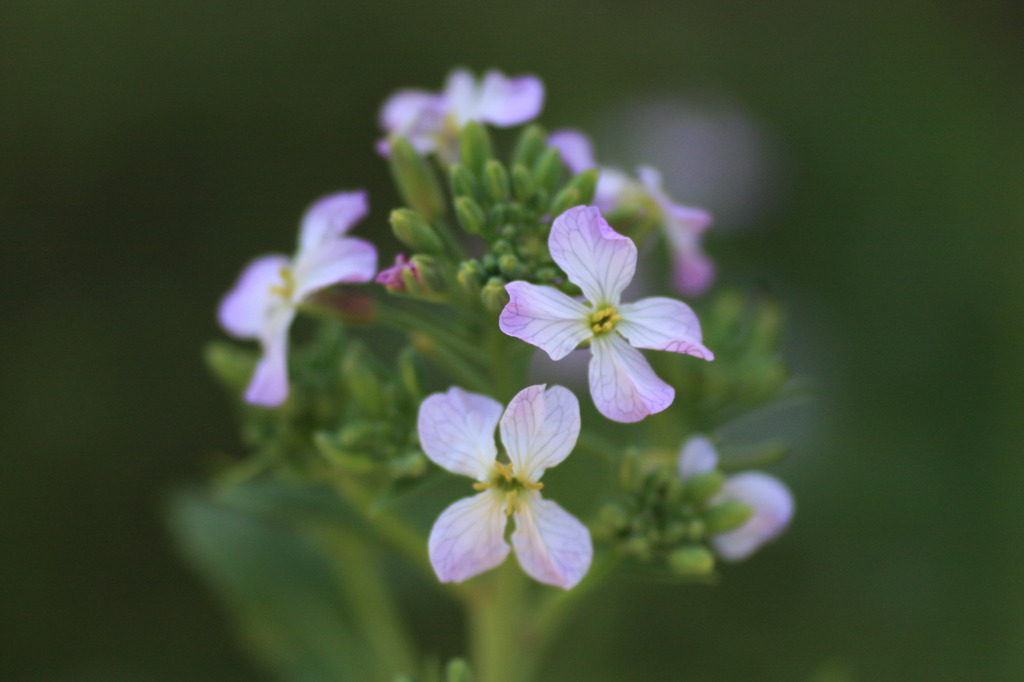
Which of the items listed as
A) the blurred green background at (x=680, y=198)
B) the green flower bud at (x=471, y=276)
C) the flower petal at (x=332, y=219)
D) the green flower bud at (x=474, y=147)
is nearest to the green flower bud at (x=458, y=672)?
the green flower bud at (x=471, y=276)

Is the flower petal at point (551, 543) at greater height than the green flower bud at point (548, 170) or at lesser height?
lesser

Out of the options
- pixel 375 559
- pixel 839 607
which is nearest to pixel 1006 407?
pixel 839 607

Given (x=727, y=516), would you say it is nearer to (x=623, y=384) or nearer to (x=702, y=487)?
(x=702, y=487)

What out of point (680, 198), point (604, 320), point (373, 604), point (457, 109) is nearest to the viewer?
point (604, 320)

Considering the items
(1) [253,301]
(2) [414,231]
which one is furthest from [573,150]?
(1) [253,301]

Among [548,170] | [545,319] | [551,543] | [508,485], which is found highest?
[548,170]

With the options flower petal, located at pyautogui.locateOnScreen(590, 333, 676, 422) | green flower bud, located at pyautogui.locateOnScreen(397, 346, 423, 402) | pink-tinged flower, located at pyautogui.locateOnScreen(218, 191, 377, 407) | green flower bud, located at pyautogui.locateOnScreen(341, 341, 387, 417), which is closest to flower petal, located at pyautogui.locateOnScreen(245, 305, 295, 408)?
pink-tinged flower, located at pyautogui.locateOnScreen(218, 191, 377, 407)

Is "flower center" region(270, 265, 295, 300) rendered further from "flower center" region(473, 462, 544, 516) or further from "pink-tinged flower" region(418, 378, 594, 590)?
"flower center" region(473, 462, 544, 516)

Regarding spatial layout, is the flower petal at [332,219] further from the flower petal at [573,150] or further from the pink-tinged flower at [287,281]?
the flower petal at [573,150]
